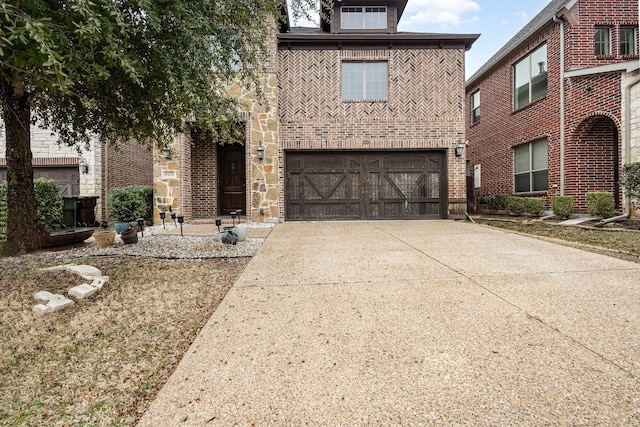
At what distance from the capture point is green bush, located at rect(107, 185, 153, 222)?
851cm

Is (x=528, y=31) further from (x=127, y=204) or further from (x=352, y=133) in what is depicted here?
(x=127, y=204)

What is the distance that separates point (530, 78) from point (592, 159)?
3451 millimetres

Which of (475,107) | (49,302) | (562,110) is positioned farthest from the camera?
(475,107)

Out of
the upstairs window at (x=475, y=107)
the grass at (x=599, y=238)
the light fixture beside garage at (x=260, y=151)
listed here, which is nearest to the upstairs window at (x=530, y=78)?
the upstairs window at (x=475, y=107)

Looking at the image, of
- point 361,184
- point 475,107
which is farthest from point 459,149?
point 475,107

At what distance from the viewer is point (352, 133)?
9328mm

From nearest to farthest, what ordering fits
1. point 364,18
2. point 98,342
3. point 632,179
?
point 98,342 → point 632,179 → point 364,18

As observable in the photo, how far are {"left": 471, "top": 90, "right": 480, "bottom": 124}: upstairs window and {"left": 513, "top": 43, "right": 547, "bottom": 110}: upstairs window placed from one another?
7.94 ft

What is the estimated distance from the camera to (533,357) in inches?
68.6

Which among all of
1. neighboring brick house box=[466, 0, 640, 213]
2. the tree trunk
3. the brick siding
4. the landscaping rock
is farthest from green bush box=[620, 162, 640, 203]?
the tree trunk

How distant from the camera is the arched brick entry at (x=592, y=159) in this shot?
346 inches

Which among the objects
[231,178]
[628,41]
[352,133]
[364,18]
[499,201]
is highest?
[364,18]

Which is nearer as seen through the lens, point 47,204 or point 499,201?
point 47,204

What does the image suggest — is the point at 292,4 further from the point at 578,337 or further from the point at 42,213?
the point at 42,213
